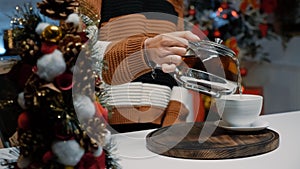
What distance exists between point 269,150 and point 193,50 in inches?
9.4

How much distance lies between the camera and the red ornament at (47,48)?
0.50 metres

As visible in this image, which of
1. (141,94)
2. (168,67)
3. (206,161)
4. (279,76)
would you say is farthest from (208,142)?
(279,76)

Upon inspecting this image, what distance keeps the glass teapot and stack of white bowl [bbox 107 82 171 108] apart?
147 millimetres

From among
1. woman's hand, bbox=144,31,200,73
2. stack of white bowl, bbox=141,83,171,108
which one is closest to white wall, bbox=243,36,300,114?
stack of white bowl, bbox=141,83,171,108

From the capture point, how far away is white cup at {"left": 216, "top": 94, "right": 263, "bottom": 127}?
85 cm

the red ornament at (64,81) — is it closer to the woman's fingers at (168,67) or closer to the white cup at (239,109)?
the woman's fingers at (168,67)

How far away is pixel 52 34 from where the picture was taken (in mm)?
512

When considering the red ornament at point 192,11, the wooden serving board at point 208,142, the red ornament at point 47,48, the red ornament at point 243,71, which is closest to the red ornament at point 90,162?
the red ornament at point 47,48

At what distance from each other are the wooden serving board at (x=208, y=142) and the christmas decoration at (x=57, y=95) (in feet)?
0.87

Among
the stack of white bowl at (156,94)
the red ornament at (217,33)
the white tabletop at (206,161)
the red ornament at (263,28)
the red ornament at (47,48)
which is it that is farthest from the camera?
the red ornament at (263,28)

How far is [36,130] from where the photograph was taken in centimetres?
51

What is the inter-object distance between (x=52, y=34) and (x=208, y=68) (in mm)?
385

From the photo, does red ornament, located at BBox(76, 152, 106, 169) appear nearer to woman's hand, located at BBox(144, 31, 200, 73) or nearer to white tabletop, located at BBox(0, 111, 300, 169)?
white tabletop, located at BBox(0, 111, 300, 169)

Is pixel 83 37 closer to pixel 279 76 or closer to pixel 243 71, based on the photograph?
pixel 243 71
